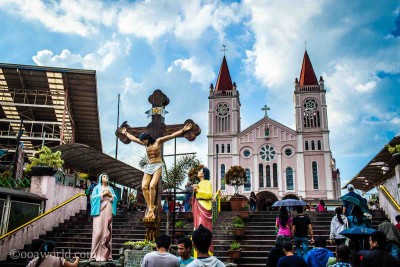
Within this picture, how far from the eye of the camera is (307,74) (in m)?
52.6

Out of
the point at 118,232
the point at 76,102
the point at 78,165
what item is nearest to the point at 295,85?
the point at 76,102

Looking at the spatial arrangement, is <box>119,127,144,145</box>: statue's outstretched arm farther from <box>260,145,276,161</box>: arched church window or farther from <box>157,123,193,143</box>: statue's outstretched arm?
<box>260,145,276,161</box>: arched church window

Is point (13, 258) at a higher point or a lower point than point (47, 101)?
lower

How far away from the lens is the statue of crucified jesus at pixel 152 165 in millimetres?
7371

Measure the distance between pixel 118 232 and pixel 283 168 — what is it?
1477 inches

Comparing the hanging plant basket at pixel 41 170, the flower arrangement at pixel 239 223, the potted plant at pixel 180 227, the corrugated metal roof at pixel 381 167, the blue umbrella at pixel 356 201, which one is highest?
the corrugated metal roof at pixel 381 167

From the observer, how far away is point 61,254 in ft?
32.9

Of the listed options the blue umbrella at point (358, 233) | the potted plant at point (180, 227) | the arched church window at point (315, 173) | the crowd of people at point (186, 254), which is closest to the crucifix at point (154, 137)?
Result: the crowd of people at point (186, 254)

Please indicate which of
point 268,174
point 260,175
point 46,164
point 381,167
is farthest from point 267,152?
point 46,164

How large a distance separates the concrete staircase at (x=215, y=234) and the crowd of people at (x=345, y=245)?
2184 mm

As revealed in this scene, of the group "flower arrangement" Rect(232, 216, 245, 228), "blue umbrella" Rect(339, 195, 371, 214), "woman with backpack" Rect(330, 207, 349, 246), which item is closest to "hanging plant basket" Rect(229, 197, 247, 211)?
"flower arrangement" Rect(232, 216, 245, 228)

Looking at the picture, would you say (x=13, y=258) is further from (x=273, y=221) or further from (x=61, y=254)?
(x=273, y=221)

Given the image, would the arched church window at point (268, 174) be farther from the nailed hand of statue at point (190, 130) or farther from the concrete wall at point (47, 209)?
the nailed hand of statue at point (190, 130)

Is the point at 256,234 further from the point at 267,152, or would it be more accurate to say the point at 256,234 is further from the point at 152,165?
the point at 267,152
